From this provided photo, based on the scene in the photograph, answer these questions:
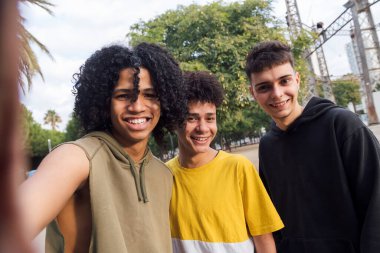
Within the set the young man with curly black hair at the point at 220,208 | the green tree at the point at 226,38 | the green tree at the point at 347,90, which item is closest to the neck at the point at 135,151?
the young man with curly black hair at the point at 220,208

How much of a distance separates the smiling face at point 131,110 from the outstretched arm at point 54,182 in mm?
389

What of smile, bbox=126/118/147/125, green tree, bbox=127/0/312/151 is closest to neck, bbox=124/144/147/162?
smile, bbox=126/118/147/125

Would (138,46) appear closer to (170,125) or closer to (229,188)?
(170,125)

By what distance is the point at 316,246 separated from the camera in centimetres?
236

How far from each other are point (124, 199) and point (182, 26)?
37.9 ft

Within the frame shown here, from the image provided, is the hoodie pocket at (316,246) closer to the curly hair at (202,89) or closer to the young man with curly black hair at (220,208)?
the young man with curly black hair at (220,208)

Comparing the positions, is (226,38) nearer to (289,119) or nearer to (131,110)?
(289,119)

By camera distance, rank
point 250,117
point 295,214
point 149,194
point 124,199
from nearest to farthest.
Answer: point 124,199 → point 149,194 → point 295,214 → point 250,117

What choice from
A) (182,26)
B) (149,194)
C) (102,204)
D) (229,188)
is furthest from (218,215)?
(182,26)

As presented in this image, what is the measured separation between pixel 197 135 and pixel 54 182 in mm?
1375

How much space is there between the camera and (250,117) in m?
31.0

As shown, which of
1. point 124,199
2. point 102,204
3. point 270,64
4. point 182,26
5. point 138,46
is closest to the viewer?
point 102,204

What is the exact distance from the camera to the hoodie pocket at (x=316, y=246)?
2.27 m

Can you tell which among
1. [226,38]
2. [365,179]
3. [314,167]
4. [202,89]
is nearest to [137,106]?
[202,89]
